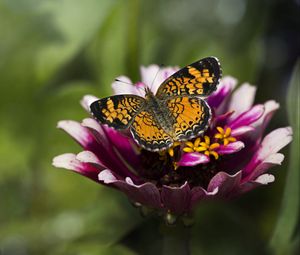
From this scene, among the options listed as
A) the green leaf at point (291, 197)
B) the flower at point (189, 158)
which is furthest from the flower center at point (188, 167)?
the green leaf at point (291, 197)

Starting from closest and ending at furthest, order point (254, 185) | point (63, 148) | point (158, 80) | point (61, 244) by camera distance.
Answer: point (254, 185) < point (158, 80) < point (61, 244) < point (63, 148)

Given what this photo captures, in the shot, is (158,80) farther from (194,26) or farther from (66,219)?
(194,26)

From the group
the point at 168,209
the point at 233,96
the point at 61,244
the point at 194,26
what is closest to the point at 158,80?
the point at 233,96

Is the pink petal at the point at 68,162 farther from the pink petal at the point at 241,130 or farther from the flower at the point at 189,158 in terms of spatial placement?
the pink petal at the point at 241,130

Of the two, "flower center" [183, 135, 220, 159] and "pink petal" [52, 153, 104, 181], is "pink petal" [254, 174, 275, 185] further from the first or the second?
"pink petal" [52, 153, 104, 181]

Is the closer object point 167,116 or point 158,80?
point 167,116

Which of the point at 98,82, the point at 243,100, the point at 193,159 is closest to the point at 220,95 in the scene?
the point at 243,100

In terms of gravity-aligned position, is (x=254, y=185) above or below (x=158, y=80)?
below
